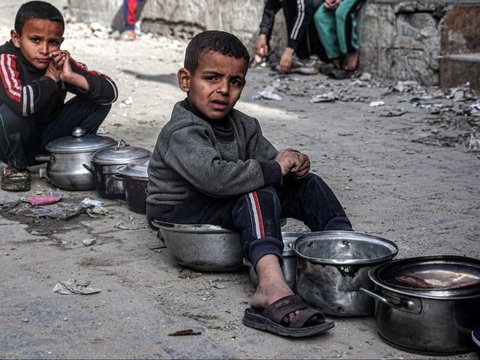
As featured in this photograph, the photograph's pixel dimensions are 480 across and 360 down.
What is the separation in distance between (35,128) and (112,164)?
0.76 metres

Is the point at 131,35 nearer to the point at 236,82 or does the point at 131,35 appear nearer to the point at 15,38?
the point at 15,38

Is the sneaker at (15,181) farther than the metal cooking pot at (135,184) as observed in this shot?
Yes

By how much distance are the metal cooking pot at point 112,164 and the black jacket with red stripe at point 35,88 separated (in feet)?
1.59

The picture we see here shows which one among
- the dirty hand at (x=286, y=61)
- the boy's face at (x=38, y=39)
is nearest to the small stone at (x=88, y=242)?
the boy's face at (x=38, y=39)

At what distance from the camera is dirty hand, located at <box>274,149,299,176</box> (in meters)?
3.35

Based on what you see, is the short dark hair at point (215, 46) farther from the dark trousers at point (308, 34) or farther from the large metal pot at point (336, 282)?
the dark trousers at point (308, 34)

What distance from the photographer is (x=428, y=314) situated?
256 cm

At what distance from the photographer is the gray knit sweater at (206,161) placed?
322cm

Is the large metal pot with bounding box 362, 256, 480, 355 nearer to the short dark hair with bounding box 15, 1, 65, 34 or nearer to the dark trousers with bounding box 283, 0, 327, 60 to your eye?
the short dark hair with bounding box 15, 1, 65, 34

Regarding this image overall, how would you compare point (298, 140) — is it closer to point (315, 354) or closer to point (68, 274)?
point (68, 274)

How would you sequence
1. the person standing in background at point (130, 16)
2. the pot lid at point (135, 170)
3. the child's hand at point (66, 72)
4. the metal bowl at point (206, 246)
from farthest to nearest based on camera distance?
the person standing in background at point (130, 16)
the child's hand at point (66, 72)
the pot lid at point (135, 170)
the metal bowl at point (206, 246)

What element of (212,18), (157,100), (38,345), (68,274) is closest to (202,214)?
(68,274)

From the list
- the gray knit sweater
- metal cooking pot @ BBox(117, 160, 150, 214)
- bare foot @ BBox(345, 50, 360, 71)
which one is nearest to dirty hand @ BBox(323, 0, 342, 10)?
bare foot @ BBox(345, 50, 360, 71)

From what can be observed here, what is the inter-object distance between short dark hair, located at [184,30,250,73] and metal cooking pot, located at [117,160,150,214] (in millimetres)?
1039
